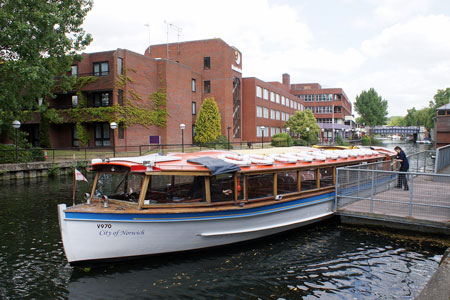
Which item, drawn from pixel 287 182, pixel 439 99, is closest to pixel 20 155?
pixel 287 182

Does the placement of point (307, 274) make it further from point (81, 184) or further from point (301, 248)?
point (81, 184)

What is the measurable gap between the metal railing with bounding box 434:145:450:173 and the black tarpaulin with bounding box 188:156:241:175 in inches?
480

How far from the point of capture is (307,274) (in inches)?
335

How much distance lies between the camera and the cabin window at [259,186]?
9.98 metres

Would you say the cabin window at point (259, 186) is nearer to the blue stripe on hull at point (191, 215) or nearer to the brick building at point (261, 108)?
the blue stripe on hull at point (191, 215)

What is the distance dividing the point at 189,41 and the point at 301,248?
162 feet

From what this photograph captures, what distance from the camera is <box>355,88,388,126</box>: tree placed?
119000mm

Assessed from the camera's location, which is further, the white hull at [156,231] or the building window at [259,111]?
the building window at [259,111]

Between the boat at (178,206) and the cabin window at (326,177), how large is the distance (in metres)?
1.11

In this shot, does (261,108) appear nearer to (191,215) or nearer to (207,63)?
(207,63)

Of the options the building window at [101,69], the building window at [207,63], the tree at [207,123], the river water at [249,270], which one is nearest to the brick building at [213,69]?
the building window at [207,63]

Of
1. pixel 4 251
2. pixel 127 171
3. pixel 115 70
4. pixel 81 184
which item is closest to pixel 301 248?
pixel 127 171

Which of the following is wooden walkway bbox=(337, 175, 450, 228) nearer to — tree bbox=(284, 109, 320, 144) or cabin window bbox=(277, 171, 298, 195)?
cabin window bbox=(277, 171, 298, 195)

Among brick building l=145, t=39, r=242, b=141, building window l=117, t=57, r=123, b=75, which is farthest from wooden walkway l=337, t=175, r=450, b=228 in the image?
brick building l=145, t=39, r=242, b=141
